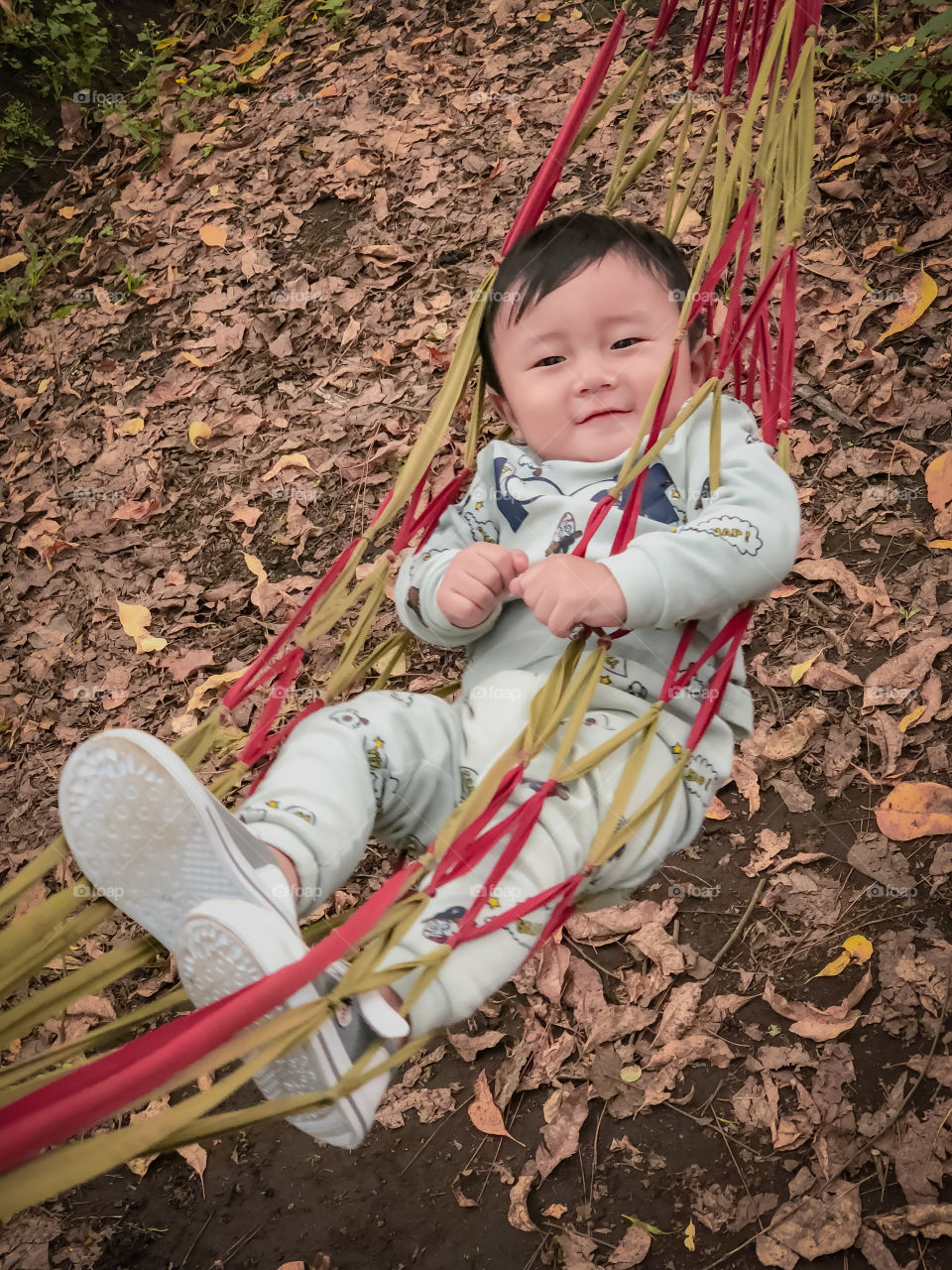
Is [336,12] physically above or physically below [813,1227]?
above

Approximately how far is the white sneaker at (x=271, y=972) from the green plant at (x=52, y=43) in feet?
16.6

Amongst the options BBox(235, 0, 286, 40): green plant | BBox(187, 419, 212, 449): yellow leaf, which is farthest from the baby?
BBox(235, 0, 286, 40): green plant

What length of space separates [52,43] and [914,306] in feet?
13.4

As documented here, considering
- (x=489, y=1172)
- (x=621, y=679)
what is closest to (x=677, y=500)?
(x=621, y=679)

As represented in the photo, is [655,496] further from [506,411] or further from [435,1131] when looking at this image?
[435,1131]

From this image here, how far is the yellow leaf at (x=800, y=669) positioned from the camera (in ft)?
8.46

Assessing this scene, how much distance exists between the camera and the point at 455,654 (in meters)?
2.95

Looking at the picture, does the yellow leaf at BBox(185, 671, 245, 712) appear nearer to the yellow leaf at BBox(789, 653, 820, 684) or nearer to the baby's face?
the yellow leaf at BBox(789, 653, 820, 684)

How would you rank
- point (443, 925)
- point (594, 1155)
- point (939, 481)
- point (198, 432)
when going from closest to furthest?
point (443, 925)
point (594, 1155)
point (939, 481)
point (198, 432)

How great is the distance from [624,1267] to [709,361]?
62.2 inches

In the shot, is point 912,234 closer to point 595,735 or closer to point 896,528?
point 896,528

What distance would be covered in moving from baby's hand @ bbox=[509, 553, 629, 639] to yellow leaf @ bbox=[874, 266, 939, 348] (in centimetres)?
200

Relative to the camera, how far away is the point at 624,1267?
1.93 meters

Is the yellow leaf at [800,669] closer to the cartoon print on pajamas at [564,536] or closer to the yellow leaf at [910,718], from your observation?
the yellow leaf at [910,718]
